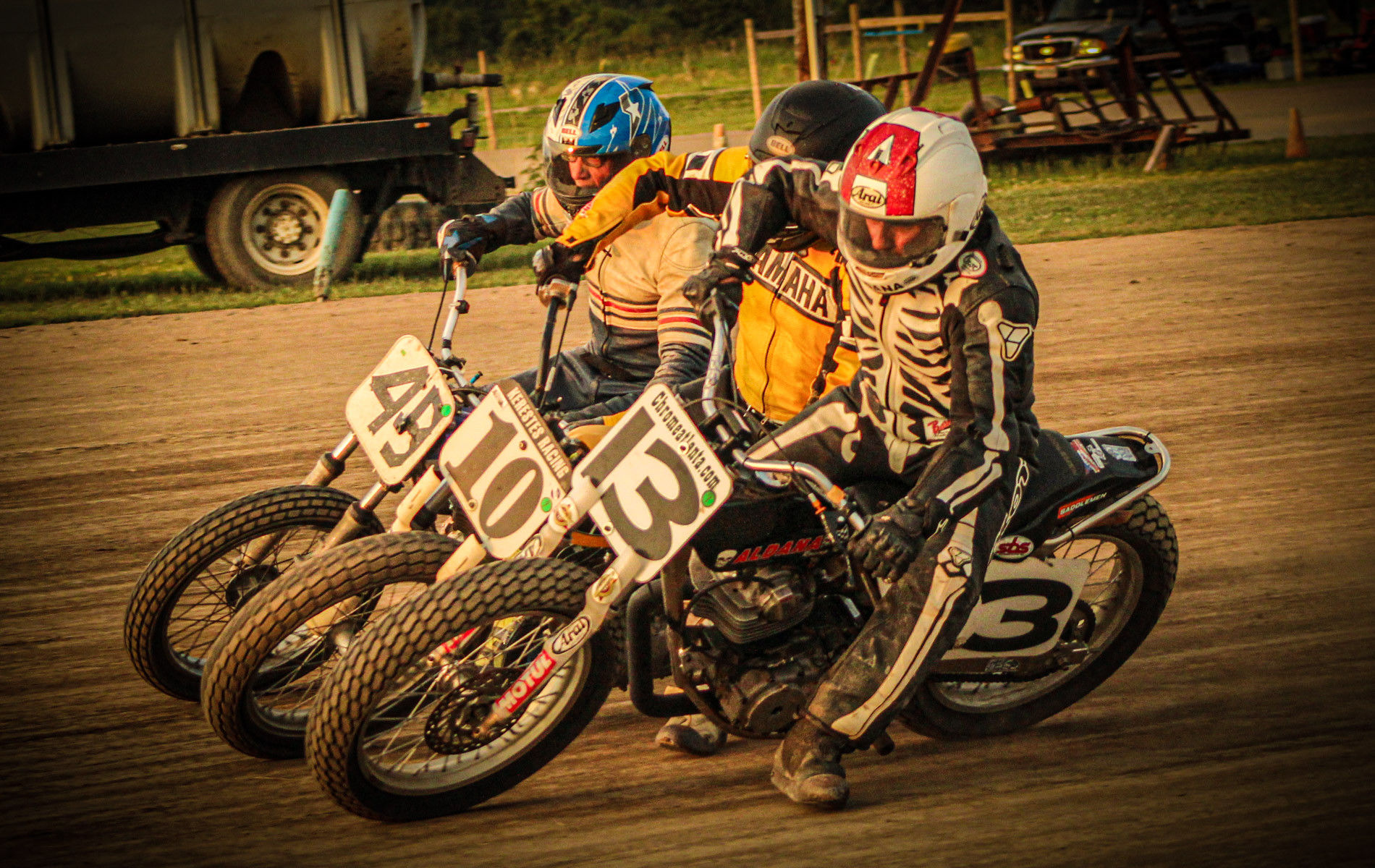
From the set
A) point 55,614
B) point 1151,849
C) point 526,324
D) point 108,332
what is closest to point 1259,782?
point 1151,849

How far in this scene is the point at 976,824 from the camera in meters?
3.95

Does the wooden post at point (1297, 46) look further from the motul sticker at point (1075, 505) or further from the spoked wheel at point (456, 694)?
the spoked wheel at point (456, 694)

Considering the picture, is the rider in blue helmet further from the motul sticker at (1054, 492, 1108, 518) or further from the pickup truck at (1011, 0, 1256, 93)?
the pickup truck at (1011, 0, 1256, 93)

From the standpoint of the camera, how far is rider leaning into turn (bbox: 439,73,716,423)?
5359 millimetres

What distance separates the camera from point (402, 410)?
4.68 metres

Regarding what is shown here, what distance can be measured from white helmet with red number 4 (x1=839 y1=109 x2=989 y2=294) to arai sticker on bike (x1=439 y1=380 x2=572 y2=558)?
3.38 feet

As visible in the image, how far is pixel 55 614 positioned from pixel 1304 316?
8173 millimetres

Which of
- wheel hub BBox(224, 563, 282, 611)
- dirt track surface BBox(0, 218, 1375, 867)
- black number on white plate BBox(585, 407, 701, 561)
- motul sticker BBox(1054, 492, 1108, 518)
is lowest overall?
dirt track surface BBox(0, 218, 1375, 867)

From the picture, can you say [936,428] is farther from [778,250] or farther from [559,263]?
[559,263]

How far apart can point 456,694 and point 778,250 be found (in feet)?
6.04

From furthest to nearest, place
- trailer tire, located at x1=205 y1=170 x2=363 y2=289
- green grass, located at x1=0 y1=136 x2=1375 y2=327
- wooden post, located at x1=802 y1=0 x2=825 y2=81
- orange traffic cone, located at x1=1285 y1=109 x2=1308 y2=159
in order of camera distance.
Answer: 1. wooden post, located at x1=802 y1=0 x2=825 y2=81
2. orange traffic cone, located at x1=1285 y1=109 x2=1308 y2=159
3. trailer tire, located at x1=205 y1=170 x2=363 y2=289
4. green grass, located at x1=0 y1=136 x2=1375 y2=327

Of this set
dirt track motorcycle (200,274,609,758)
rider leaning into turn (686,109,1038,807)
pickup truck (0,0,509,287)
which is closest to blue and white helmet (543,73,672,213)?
dirt track motorcycle (200,274,609,758)

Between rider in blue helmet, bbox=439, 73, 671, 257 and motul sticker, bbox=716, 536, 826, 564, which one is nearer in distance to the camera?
motul sticker, bbox=716, 536, 826, 564

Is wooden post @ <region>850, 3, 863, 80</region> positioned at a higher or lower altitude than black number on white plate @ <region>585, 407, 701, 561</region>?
higher
